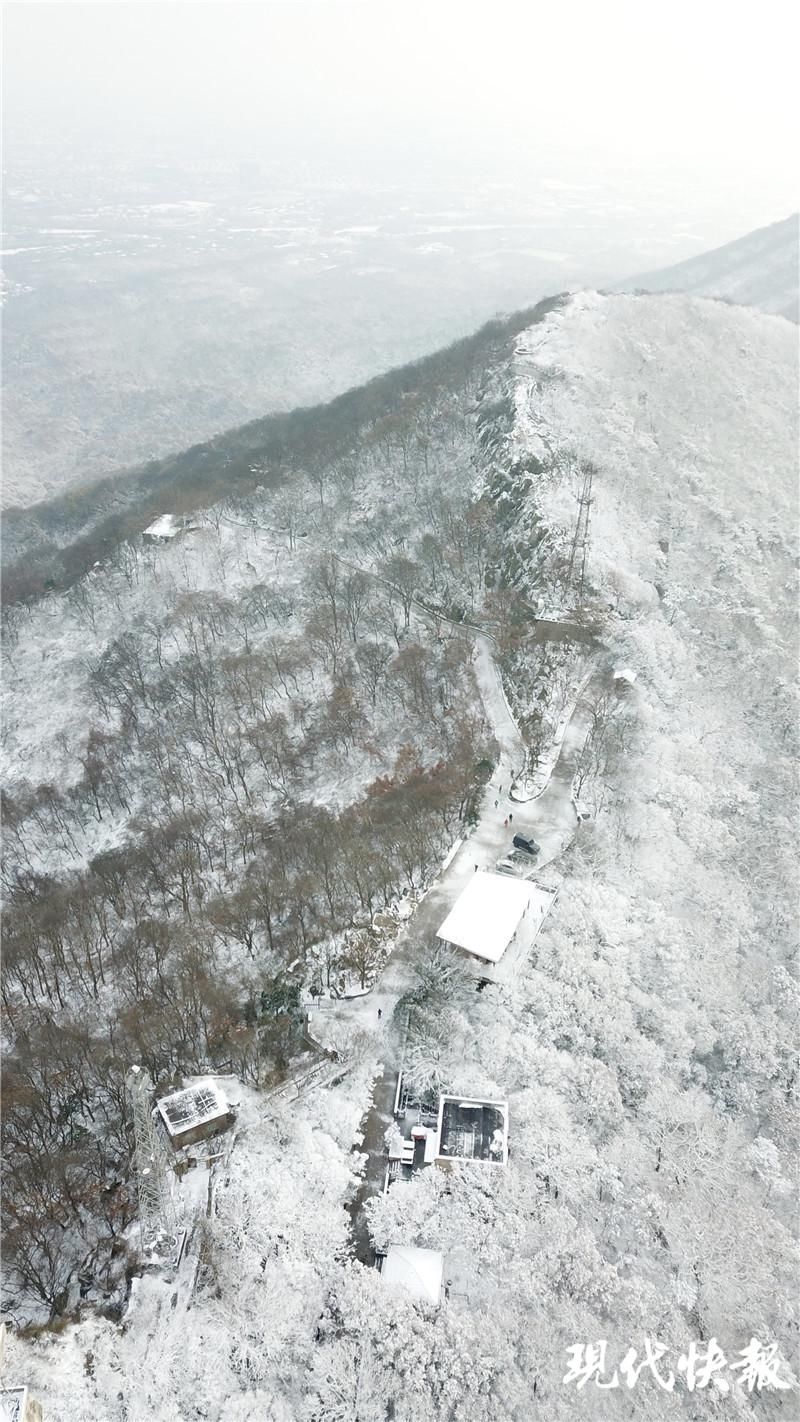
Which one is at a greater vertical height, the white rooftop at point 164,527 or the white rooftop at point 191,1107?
the white rooftop at point 164,527

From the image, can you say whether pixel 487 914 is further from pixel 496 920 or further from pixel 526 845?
pixel 526 845

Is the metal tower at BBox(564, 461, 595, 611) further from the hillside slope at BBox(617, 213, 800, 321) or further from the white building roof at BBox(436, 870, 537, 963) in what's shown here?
the hillside slope at BBox(617, 213, 800, 321)

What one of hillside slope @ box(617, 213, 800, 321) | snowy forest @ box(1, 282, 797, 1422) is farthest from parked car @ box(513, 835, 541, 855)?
hillside slope @ box(617, 213, 800, 321)

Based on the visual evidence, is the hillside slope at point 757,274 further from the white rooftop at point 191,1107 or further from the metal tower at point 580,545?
the white rooftop at point 191,1107

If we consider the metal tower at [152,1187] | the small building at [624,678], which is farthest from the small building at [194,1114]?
the small building at [624,678]

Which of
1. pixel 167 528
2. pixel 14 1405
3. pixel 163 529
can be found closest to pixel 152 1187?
pixel 14 1405

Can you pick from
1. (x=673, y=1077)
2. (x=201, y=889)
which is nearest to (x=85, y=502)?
(x=201, y=889)
